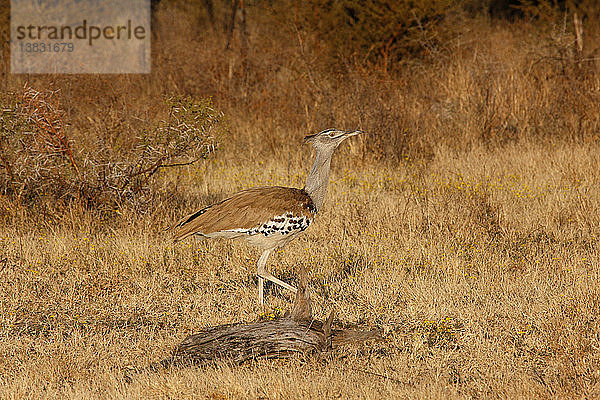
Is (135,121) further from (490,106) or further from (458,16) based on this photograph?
(458,16)

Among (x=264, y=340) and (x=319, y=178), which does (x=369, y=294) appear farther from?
(x=264, y=340)

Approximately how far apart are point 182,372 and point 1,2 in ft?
46.9

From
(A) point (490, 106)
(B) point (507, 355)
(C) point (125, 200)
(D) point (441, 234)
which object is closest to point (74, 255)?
(C) point (125, 200)

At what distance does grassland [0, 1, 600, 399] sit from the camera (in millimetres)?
3965

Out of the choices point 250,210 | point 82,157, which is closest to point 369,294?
point 250,210

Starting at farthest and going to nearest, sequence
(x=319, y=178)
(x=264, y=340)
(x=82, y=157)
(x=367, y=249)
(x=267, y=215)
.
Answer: (x=82, y=157)
(x=367, y=249)
(x=319, y=178)
(x=267, y=215)
(x=264, y=340)

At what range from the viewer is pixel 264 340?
4.02m

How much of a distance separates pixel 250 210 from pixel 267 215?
5.4 inches

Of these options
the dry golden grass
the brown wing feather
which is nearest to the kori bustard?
the brown wing feather

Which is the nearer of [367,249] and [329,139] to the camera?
[329,139]

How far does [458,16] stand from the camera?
48.3 ft

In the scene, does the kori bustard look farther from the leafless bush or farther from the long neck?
the leafless bush

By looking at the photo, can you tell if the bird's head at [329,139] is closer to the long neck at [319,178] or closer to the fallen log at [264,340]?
the long neck at [319,178]

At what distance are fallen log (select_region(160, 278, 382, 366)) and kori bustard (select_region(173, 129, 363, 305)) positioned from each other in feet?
2.79
